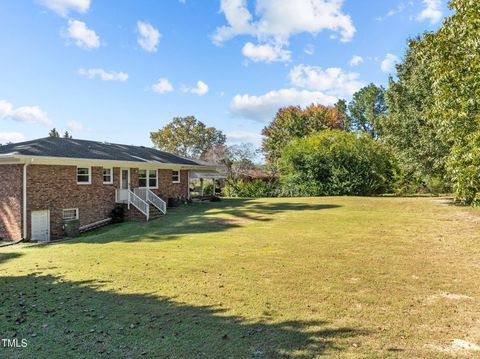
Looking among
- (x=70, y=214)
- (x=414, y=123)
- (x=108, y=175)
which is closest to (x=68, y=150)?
(x=108, y=175)

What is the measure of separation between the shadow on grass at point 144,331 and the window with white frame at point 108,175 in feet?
47.7

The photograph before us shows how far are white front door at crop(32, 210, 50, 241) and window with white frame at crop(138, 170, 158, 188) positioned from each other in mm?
6633

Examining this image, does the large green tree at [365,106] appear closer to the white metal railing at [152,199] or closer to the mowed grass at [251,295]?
the white metal railing at [152,199]

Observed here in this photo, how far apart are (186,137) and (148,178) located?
3236 cm

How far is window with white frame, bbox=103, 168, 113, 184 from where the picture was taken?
20547mm

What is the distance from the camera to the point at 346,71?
1144 inches

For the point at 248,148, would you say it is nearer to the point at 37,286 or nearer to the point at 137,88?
the point at 137,88

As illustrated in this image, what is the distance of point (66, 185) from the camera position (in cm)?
1825

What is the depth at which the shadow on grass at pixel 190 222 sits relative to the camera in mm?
14500

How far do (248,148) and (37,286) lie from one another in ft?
120

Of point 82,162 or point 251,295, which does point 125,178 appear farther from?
point 251,295

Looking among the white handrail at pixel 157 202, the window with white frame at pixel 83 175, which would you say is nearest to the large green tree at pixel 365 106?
the white handrail at pixel 157 202

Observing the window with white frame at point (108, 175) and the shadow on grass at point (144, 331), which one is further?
the window with white frame at point (108, 175)

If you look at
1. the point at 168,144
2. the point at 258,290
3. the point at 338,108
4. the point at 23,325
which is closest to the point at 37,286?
the point at 23,325
